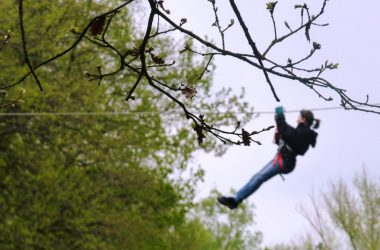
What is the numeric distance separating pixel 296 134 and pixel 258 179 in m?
1.02

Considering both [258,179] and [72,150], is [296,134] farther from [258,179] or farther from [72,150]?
[72,150]

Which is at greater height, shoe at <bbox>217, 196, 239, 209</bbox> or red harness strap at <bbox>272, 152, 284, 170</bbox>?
red harness strap at <bbox>272, 152, 284, 170</bbox>

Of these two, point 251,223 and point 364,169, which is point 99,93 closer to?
point 364,169

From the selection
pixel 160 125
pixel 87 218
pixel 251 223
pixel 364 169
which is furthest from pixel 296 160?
pixel 251 223

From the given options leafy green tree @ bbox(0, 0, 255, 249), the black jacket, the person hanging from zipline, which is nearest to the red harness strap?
the person hanging from zipline

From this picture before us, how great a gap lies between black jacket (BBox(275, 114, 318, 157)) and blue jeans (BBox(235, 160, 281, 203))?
48cm

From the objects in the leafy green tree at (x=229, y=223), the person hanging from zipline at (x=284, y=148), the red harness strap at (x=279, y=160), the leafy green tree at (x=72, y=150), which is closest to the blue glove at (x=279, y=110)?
the person hanging from zipline at (x=284, y=148)

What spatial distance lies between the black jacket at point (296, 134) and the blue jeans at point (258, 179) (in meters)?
0.48

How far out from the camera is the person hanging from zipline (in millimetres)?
8930

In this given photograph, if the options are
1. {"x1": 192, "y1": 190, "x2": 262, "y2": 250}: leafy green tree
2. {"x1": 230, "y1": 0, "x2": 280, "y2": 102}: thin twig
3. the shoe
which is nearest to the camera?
{"x1": 230, "y1": 0, "x2": 280, "y2": 102}: thin twig

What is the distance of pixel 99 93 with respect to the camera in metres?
13.9

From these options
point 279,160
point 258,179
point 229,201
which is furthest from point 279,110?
point 229,201

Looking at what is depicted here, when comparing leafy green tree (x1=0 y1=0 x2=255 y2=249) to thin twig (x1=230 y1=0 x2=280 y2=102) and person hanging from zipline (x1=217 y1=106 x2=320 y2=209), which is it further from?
thin twig (x1=230 y1=0 x2=280 y2=102)

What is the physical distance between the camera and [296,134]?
9.01 meters
